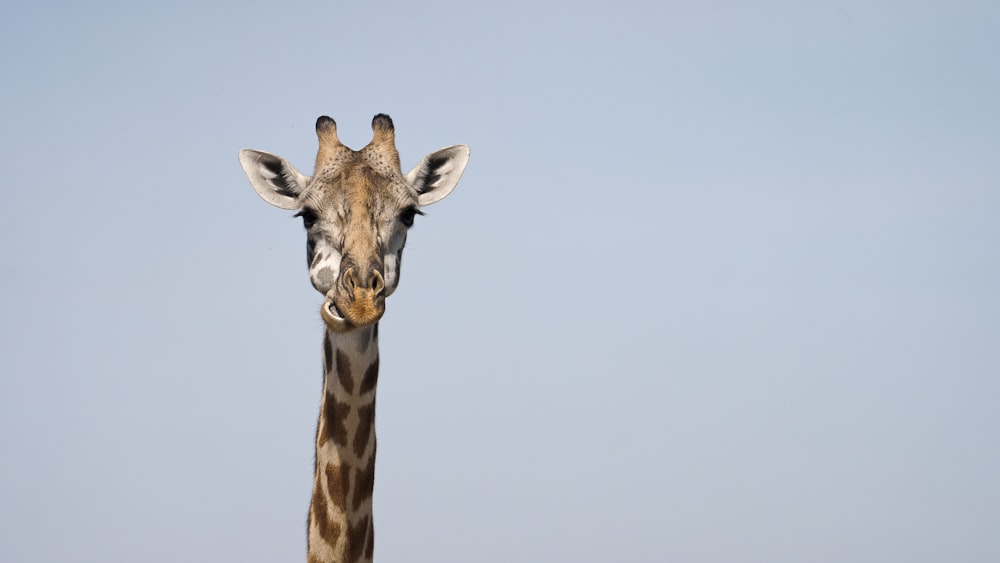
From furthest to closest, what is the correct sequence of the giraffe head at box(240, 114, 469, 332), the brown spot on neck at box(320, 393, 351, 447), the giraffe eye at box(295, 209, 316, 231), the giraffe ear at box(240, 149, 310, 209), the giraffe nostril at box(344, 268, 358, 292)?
the giraffe ear at box(240, 149, 310, 209) → the giraffe eye at box(295, 209, 316, 231) → the brown spot on neck at box(320, 393, 351, 447) → the giraffe head at box(240, 114, 469, 332) → the giraffe nostril at box(344, 268, 358, 292)

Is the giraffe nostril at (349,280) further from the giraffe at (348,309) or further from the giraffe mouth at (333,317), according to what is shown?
→ the giraffe mouth at (333,317)

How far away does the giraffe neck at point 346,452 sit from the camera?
12344 mm

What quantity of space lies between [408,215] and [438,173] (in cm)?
107

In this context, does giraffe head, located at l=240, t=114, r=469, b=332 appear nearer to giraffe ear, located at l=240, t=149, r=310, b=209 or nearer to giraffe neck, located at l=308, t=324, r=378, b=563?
giraffe ear, located at l=240, t=149, r=310, b=209

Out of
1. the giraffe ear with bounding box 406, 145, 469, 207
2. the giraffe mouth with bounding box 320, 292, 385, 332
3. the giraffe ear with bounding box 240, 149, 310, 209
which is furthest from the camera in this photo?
the giraffe ear with bounding box 406, 145, 469, 207

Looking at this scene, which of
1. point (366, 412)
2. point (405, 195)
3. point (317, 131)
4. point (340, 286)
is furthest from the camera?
point (317, 131)

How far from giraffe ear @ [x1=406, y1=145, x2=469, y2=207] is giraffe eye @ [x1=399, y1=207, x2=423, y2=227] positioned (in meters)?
0.35

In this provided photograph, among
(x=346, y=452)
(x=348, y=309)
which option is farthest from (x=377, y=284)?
(x=346, y=452)

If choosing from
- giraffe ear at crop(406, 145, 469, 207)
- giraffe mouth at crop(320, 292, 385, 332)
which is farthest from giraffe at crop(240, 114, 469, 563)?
giraffe ear at crop(406, 145, 469, 207)

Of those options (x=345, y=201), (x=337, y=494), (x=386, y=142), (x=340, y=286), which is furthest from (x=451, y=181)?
(x=337, y=494)

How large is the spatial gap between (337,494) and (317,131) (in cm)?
427

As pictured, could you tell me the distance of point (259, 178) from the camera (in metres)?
14.0

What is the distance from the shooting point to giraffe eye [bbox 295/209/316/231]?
13.3m

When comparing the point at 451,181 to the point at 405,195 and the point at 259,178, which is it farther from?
the point at 259,178
